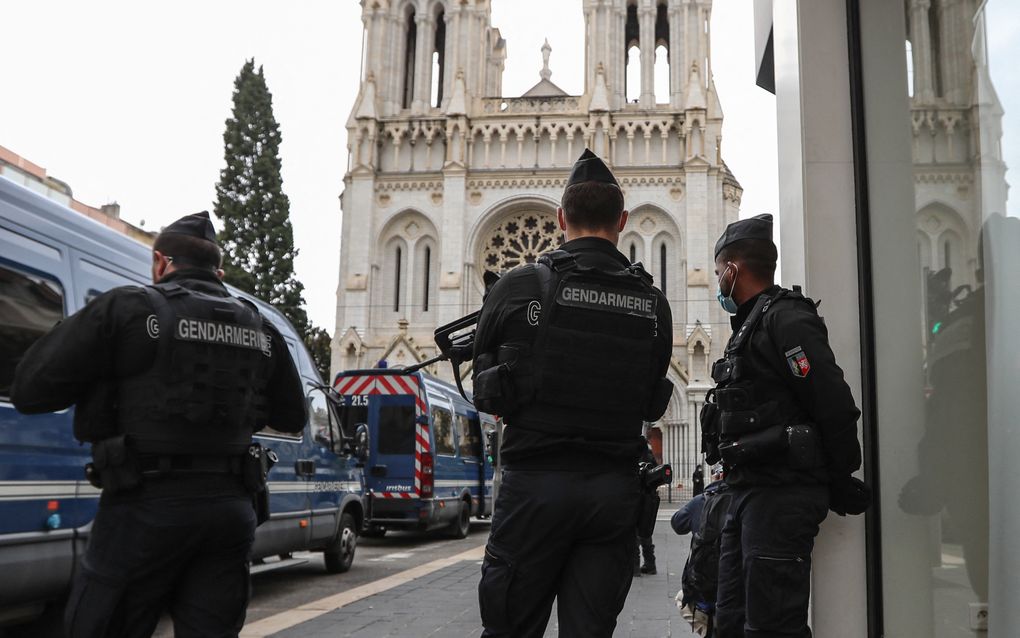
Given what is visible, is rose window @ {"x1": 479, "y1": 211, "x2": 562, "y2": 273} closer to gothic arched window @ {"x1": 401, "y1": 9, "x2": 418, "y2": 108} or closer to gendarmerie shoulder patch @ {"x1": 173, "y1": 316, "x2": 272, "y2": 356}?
gothic arched window @ {"x1": 401, "y1": 9, "x2": 418, "y2": 108}

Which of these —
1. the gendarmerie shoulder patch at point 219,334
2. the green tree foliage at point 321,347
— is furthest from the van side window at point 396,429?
the green tree foliage at point 321,347

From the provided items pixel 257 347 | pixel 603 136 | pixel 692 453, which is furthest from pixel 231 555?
pixel 603 136

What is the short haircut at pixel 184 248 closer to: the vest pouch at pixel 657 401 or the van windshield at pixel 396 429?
the vest pouch at pixel 657 401

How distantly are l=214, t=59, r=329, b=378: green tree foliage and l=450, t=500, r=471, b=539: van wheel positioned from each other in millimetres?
23839

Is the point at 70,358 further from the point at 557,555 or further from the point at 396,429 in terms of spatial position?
the point at 396,429

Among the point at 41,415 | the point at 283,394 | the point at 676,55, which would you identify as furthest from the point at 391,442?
the point at 676,55

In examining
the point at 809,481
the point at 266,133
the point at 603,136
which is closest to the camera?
the point at 809,481

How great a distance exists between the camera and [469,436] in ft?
61.9

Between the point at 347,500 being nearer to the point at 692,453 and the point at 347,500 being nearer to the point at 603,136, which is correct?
the point at 692,453

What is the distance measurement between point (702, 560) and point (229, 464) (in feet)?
8.10

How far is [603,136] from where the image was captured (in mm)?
37281

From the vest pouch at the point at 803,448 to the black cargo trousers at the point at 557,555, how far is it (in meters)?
0.76

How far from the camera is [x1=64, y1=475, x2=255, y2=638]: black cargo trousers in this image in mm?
3074

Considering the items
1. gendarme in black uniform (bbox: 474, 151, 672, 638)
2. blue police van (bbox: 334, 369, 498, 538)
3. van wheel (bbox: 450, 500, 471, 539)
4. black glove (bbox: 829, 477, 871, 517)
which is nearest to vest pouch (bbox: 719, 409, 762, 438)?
black glove (bbox: 829, 477, 871, 517)
